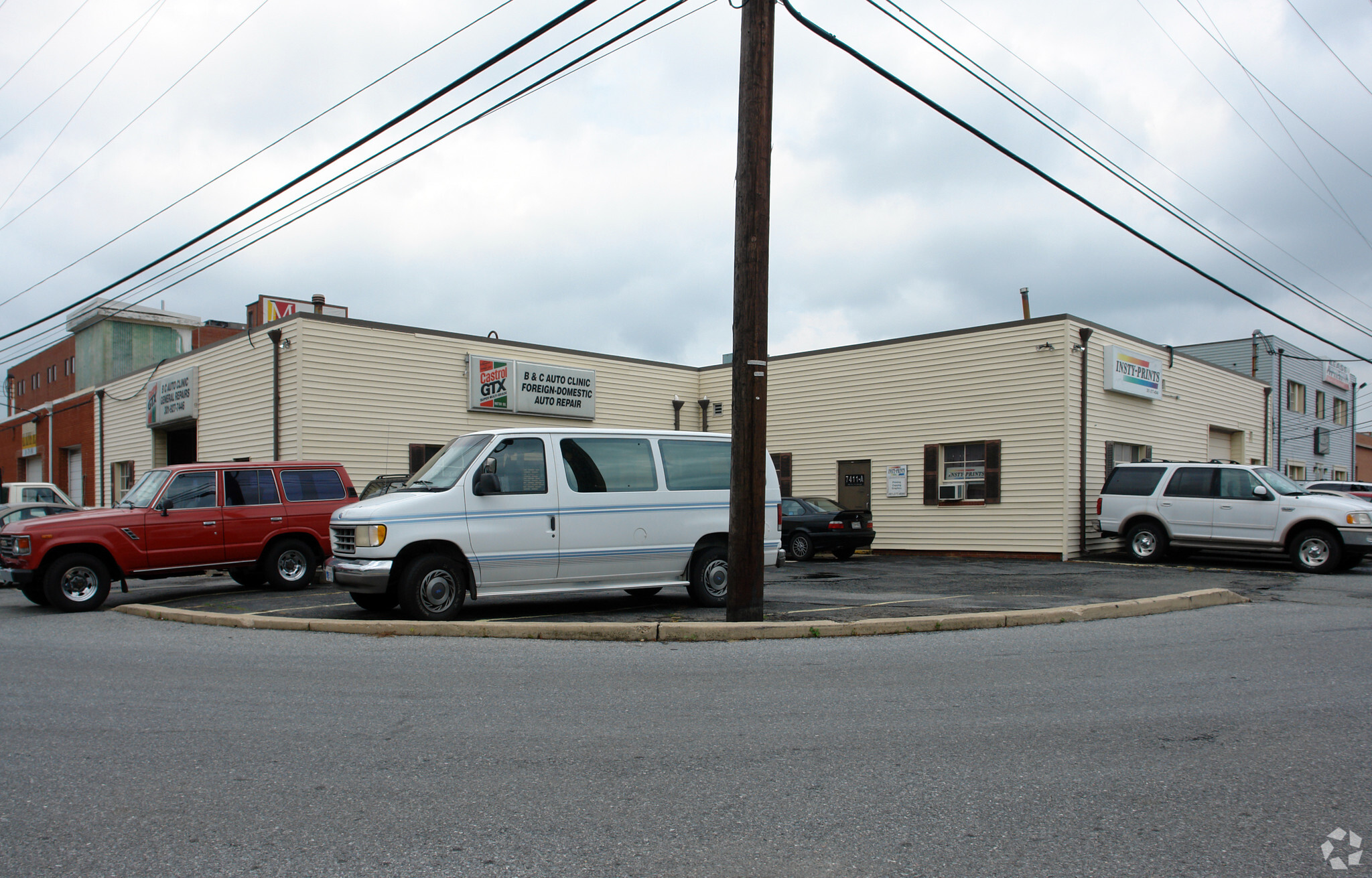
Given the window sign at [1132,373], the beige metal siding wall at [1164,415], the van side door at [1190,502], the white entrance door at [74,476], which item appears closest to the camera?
the van side door at [1190,502]

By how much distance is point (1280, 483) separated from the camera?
56.8 feet

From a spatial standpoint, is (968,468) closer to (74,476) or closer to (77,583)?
(77,583)

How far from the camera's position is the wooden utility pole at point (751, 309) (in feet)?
31.2

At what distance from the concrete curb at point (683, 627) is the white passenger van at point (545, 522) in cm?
53

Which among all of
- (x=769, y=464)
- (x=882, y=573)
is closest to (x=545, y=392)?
(x=882, y=573)

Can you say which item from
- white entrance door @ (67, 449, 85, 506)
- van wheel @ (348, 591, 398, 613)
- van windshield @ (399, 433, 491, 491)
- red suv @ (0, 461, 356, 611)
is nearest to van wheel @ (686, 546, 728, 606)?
van windshield @ (399, 433, 491, 491)

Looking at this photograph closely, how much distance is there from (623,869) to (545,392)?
795 inches

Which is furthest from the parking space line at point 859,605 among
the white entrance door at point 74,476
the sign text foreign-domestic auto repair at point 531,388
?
the white entrance door at point 74,476

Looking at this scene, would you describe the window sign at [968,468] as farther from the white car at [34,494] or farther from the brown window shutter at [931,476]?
the white car at [34,494]

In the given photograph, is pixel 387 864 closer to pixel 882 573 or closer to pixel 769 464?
pixel 769 464

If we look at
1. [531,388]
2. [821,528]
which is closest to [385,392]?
[531,388]

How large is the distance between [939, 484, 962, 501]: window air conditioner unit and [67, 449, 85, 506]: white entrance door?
87.5 feet

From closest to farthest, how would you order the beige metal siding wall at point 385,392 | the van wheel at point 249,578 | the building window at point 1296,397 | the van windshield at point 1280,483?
the van wheel at point 249,578, the van windshield at point 1280,483, the beige metal siding wall at point 385,392, the building window at point 1296,397

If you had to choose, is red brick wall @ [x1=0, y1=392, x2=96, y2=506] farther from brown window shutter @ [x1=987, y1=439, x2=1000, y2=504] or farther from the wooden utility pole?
the wooden utility pole
